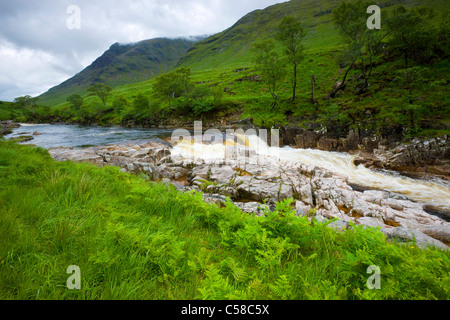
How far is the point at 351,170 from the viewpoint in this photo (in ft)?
50.1

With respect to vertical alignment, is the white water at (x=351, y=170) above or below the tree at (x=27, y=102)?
below

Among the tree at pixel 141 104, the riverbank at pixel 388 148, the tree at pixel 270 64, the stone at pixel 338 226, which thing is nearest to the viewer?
the stone at pixel 338 226

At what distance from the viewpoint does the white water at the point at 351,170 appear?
11.0 meters

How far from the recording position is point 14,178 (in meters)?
4.04

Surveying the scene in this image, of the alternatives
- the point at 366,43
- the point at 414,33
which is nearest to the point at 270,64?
the point at 366,43

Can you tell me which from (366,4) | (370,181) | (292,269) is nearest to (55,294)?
(292,269)

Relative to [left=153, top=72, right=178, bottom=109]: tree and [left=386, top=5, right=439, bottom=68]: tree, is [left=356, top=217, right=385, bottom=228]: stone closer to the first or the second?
[left=386, top=5, right=439, bottom=68]: tree

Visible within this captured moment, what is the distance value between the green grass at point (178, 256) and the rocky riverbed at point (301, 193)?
13.5 ft

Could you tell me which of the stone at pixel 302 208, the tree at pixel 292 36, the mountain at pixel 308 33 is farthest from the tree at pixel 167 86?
the mountain at pixel 308 33

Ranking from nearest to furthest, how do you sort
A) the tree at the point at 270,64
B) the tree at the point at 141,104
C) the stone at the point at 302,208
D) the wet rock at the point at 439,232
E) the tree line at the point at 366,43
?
1. the wet rock at the point at 439,232
2. the stone at the point at 302,208
3. the tree line at the point at 366,43
4. the tree at the point at 270,64
5. the tree at the point at 141,104

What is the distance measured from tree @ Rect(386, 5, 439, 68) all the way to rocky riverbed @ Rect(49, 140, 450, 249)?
3284 cm

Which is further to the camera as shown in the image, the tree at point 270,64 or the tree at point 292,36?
the tree at point 270,64

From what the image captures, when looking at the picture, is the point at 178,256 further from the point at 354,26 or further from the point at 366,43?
the point at 366,43

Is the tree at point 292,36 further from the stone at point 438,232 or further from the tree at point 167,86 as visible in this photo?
the stone at point 438,232
